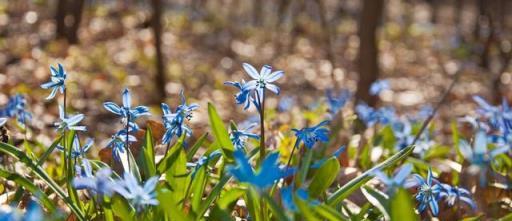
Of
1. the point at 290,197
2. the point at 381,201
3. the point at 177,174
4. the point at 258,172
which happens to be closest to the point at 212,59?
the point at 177,174

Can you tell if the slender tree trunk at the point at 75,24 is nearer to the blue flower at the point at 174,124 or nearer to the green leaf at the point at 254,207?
the blue flower at the point at 174,124

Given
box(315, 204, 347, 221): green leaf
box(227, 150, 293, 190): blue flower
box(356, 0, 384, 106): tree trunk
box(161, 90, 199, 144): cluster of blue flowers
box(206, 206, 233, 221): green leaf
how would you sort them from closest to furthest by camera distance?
box(227, 150, 293, 190): blue flower < box(315, 204, 347, 221): green leaf < box(206, 206, 233, 221): green leaf < box(161, 90, 199, 144): cluster of blue flowers < box(356, 0, 384, 106): tree trunk

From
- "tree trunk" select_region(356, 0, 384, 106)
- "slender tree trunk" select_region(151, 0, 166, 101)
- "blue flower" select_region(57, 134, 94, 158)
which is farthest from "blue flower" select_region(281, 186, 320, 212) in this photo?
"slender tree trunk" select_region(151, 0, 166, 101)

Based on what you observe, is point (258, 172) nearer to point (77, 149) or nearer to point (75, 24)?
point (77, 149)

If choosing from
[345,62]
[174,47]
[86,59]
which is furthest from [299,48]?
[86,59]

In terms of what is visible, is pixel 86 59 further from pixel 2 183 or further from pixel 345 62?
pixel 2 183

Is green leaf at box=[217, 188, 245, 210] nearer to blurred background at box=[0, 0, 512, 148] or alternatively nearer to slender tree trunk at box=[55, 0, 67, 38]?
blurred background at box=[0, 0, 512, 148]

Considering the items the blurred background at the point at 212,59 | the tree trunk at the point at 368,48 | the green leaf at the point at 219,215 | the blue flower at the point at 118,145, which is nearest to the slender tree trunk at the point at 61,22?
the blurred background at the point at 212,59
